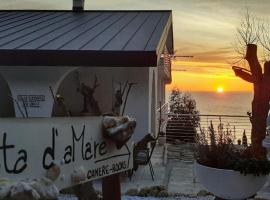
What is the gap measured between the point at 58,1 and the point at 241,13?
24.7 ft

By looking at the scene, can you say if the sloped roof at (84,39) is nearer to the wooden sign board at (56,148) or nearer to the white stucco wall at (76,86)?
the white stucco wall at (76,86)

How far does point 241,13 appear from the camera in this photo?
1397cm

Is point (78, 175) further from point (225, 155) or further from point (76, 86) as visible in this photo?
point (76, 86)

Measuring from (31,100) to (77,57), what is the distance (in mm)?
1373

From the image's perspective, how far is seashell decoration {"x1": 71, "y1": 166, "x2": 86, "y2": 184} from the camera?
3.42 m

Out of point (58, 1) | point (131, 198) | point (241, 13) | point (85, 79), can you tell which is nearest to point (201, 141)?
point (131, 198)

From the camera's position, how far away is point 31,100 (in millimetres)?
8938

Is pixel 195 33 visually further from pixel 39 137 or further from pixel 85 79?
pixel 39 137

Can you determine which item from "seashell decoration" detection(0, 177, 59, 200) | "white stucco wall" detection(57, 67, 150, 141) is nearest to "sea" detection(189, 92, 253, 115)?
"white stucco wall" detection(57, 67, 150, 141)

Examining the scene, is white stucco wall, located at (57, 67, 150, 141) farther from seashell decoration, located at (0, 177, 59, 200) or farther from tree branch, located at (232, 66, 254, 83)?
seashell decoration, located at (0, 177, 59, 200)

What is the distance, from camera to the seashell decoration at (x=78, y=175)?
342 centimetres

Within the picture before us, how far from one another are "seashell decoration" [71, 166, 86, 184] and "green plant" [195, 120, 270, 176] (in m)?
3.03

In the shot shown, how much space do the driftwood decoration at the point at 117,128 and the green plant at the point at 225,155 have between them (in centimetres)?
260

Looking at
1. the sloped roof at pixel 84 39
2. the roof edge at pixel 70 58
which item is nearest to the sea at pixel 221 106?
the sloped roof at pixel 84 39
